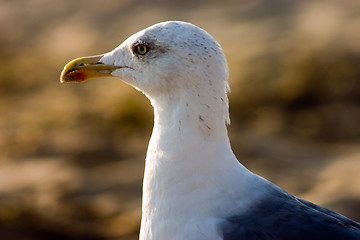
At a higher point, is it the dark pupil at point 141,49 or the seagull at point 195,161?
the dark pupil at point 141,49

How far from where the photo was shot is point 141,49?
293 cm

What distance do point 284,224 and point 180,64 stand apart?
2.65ft

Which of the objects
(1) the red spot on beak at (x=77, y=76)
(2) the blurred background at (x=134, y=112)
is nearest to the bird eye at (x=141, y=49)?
(1) the red spot on beak at (x=77, y=76)

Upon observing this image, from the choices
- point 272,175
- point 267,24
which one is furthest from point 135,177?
point 267,24

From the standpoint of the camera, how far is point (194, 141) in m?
2.82

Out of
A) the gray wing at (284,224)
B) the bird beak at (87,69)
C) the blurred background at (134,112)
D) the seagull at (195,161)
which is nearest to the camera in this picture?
the gray wing at (284,224)

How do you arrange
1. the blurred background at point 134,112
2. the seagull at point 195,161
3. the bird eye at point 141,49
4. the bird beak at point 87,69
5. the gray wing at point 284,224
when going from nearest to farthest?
the gray wing at point 284,224
the seagull at point 195,161
the bird eye at point 141,49
the bird beak at point 87,69
the blurred background at point 134,112

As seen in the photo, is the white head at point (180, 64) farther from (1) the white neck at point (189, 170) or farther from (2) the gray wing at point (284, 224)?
(2) the gray wing at point (284, 224)

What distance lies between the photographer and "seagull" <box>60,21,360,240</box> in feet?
8.98

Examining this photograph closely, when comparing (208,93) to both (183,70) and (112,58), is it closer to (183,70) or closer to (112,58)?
(183,70)

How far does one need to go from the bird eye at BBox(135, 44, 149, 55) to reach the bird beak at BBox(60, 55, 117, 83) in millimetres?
178

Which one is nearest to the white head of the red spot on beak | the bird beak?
the bird beak

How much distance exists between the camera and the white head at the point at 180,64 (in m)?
2.78

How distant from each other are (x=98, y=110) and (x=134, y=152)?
3.70 ft
